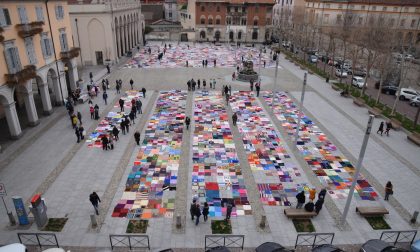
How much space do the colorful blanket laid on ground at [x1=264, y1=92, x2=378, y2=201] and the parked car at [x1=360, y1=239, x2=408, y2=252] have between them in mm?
4373

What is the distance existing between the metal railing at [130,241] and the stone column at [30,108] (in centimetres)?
1692

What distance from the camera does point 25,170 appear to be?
65.3 feet

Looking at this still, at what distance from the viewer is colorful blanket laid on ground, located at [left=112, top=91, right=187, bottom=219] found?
16.6m

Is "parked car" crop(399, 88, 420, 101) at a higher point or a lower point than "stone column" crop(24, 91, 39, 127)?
lower

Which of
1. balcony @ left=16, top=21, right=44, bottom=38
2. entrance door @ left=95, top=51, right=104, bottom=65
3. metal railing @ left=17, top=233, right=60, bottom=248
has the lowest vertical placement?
metal railing @ left=17, top=233, right=60, bottom=248

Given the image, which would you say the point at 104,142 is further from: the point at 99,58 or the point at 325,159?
the point at 99,58

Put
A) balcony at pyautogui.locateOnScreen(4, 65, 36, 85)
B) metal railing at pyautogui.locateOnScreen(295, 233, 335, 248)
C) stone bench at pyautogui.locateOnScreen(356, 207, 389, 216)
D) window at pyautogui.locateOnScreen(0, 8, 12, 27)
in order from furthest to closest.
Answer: balcony at pyautogui.locateOnScreen(4, 65, 36, 85) → window at pyautogui.locateOnScreen(0, 8, 12, 27) → stone bench at pyautogui.locateOnScreen(356, 207, 389, 216) → metal railing at pyautogui.locateOnScreen(295, 233, 335, 248)

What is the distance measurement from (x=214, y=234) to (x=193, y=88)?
80.8 feet

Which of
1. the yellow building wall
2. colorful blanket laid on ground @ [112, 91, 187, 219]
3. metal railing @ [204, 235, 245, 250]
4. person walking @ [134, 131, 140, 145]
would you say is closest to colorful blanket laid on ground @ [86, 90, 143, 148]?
person walking @ [134, 131, 140, 145]

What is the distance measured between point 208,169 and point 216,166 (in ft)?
2.26

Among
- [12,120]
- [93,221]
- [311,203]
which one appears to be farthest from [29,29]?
[311,203]

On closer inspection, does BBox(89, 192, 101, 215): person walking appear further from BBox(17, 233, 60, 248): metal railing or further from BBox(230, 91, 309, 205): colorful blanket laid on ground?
BBox(230, 91, 309, 205): colorful blanket laid on ground

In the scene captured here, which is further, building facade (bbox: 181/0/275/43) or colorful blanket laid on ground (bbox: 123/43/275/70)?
building facade (bbox: 181/0/275/43)

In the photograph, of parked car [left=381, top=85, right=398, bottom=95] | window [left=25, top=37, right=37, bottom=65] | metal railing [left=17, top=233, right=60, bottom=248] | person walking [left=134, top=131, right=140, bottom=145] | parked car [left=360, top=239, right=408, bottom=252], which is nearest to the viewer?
parked car [left=360, top=239, right=408, bottom=252]
